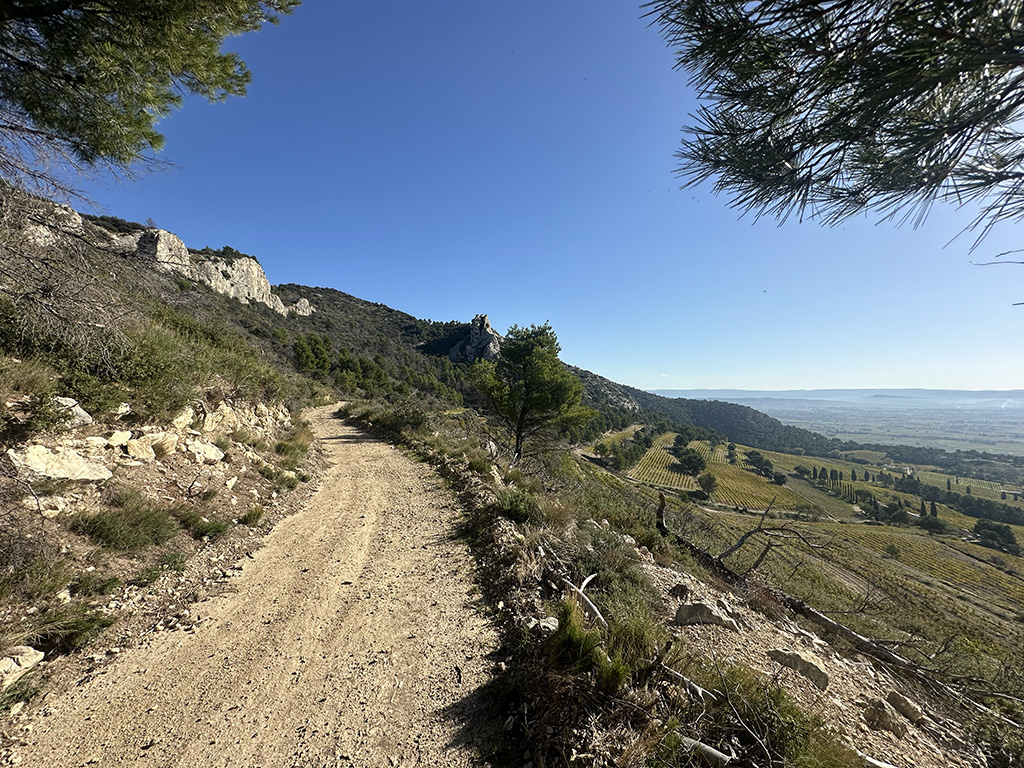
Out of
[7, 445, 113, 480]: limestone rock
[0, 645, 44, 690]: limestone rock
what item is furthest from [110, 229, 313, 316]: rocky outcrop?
[0, 645, 44, 690]: limestone rock

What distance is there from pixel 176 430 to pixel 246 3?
6.24m

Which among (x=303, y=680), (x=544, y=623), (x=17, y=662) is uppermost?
(x=17, y=662)

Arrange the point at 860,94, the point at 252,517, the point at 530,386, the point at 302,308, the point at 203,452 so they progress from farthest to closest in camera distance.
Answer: the point at 302,308
the point at 530,386
the point at 203,452
the point at 252,517
the point at 860,94

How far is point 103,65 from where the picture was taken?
12.5 ft

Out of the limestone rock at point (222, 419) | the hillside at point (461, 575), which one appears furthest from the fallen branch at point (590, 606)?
the limestone rock at point (222, 419)

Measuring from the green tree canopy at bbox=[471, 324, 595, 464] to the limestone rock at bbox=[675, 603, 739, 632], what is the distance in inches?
358

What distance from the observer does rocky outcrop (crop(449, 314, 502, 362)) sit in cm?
6662

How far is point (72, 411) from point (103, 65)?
13.6 feet

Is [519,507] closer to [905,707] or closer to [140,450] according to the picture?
[905,707]

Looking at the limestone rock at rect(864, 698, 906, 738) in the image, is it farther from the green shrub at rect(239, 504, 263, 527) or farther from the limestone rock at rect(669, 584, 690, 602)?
the green shrub at rect(239, 504, 263, 527)

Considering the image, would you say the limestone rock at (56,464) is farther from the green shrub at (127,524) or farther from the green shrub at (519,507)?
the green shrub at (519,507)

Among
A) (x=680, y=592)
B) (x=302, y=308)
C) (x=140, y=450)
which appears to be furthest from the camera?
(x=302, y=308)

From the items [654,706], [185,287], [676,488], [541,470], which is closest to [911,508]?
[676,488]

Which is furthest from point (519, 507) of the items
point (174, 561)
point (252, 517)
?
point (174, 561)
